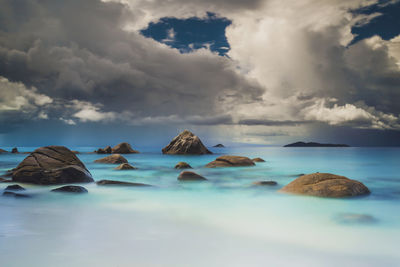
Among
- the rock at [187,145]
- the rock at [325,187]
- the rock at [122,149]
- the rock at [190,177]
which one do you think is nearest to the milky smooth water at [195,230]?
the rock at [325,187]

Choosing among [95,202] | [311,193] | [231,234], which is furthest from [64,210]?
[311,193]

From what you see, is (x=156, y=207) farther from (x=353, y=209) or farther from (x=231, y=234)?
(x=353, y=209)

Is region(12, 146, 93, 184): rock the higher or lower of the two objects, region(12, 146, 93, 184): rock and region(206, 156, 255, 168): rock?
the lower

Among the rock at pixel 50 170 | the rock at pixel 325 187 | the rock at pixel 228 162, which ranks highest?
the rock at pixel 228 162

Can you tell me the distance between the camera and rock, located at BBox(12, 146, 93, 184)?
12.8 metres

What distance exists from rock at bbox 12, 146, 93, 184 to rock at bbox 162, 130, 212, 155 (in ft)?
125

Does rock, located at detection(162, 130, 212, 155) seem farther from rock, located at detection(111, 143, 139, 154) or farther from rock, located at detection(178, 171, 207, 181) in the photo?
rock, located at detection(178, 171, 207, 181)

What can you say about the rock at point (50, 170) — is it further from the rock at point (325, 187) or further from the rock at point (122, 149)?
the rock at point (122, 149)

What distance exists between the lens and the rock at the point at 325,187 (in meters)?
9.98

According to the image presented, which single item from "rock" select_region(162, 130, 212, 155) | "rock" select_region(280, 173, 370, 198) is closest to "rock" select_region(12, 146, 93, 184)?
"rock" select_region(280, 173, 370, 198)

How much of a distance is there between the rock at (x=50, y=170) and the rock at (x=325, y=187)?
10373mm

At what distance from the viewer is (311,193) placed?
10.1 m

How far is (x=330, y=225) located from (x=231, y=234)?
287 centimetres

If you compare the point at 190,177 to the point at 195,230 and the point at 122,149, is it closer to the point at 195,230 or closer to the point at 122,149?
the point at 195,230
